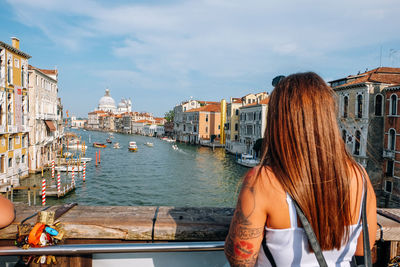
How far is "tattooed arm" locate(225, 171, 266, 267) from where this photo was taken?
2.69 ft

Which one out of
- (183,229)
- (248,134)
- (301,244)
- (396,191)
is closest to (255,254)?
(301,244)

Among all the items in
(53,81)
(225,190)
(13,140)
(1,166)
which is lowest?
(225,190)

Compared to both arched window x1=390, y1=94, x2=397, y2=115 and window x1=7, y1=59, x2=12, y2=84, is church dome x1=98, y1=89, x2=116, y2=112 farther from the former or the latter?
arched window x1=390, y1=94, x2=397, y2=115

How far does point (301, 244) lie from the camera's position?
0.84 meters

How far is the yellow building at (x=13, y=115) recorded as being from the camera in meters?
14.2

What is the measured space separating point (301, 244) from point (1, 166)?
1693cm

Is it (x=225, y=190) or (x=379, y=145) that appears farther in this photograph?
(x=225, y=190)

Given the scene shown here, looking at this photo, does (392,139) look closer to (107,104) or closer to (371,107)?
(371,107)

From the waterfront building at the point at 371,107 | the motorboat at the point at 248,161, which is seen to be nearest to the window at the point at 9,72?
the waterfront building at the point at 371,107

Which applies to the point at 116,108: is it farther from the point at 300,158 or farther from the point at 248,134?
the point at 300,158

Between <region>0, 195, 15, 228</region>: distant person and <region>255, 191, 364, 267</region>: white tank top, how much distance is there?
1145 mm

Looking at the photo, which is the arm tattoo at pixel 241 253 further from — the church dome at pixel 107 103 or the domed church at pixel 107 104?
the church dome at pixel 107 103

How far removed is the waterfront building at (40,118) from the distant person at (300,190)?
67.8 feet

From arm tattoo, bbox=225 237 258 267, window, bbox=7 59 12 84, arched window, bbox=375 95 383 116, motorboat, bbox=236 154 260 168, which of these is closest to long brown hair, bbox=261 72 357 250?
arm tattoo, bbox=225 237 258 267
